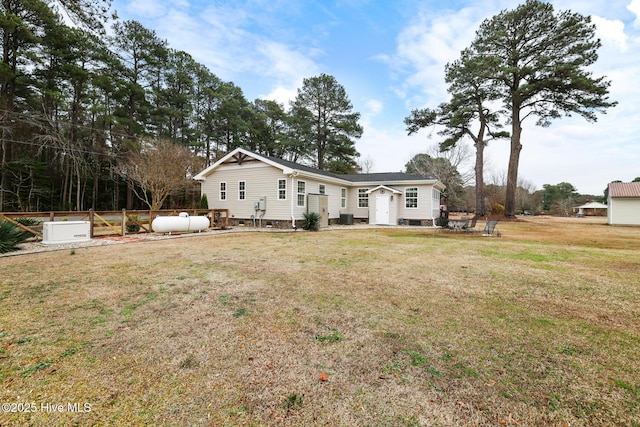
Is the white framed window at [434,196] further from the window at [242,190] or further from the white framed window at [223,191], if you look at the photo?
the white framed window at [223,191]

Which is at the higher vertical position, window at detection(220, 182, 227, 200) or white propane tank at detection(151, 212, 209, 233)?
window at detection(220, 182, 227, 200)

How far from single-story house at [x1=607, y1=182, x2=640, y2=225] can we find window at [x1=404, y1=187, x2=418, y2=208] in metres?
15.3

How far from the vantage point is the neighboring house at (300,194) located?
46.3 feet

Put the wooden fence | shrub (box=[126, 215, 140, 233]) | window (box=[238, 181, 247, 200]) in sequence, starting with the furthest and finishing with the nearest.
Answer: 1. window (box=[238, 181, 247, 200])
2. shrub (box=[126, 215, 140, 233])
3. the wooden fence

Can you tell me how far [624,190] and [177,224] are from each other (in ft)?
98.7

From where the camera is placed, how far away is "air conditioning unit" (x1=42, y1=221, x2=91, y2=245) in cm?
813

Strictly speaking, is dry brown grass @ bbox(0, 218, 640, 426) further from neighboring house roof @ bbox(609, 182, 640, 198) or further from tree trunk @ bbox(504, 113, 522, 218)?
neighboring house roof @ bbox(609, 182, 640, 198)

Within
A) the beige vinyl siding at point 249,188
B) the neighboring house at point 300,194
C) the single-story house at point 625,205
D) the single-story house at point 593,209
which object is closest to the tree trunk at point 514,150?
the single-story house at point 625,205

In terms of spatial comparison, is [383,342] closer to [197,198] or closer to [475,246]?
[475,246]

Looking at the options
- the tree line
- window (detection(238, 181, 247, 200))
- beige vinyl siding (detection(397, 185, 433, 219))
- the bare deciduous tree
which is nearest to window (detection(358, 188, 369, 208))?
beige vinyl siding (detection(397, 185, 433, 219))

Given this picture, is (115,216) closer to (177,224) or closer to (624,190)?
(177,224)

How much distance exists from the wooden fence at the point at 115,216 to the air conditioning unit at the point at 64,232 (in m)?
0.53

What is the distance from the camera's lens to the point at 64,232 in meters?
8.45

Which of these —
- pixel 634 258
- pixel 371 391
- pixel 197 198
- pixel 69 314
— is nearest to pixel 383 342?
pixel 371 391
